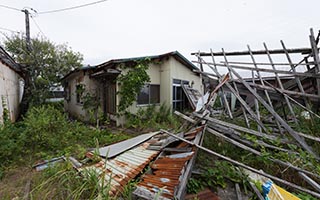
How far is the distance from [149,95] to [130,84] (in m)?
1.51

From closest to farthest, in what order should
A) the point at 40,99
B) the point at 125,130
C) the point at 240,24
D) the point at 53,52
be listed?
the point at 125,130 < the point at 240,24 < the point at 40,99 < the point at 53,52

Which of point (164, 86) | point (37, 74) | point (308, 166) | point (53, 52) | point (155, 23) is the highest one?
point (155, 23)

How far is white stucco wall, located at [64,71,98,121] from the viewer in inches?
337

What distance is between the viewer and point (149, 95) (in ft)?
27.7

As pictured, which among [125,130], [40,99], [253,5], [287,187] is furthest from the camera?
[40,99]

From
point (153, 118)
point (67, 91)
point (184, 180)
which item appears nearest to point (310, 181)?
point (184, 180)

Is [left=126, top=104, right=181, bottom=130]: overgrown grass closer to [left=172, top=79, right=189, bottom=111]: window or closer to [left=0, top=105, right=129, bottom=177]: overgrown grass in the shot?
[left=172, top=79, right=189, bottom=111]: window

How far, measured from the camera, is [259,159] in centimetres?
294

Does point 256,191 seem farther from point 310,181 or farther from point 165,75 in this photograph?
point 165,75

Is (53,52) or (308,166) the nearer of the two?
(308,166)

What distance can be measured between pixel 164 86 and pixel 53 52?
27.2 feet

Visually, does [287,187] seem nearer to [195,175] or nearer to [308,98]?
[195,175]

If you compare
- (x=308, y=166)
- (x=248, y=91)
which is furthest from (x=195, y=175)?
(x=248, y=91)

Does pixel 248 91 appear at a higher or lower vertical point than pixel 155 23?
lower
